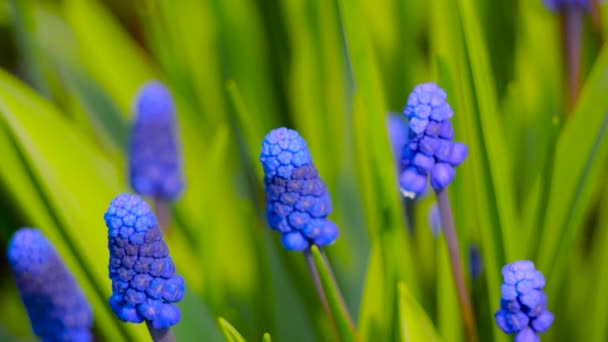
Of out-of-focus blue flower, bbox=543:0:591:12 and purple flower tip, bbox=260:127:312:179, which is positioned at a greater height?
out-of-focus blue flower, bbox=543:0:591:12

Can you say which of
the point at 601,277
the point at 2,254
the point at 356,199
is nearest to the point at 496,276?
the point at 601,277

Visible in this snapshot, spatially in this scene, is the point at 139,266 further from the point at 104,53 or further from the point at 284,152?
the point at 104,53

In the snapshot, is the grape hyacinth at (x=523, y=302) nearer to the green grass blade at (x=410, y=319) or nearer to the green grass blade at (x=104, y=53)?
the green grass blade at (x=410, y=319)

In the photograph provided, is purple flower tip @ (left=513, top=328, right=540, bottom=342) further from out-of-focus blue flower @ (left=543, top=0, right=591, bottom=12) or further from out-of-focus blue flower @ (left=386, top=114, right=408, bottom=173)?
out-of-focus blue flower @ (left=543, top=0, right=591, bottom=12)

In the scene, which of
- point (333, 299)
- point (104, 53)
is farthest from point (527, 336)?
point (104, 53)

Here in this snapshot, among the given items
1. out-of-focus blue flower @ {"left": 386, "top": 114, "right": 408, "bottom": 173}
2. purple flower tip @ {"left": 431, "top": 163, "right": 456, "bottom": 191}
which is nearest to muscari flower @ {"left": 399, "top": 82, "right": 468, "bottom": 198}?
purple flower tip @ {"left": 431, "top": 163, "right": 456, "bottom": 191}

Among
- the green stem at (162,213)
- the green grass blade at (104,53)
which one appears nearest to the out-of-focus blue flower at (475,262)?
the green stem at (162,213)

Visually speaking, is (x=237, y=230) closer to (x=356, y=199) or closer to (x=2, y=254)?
(x=356, y=199)
